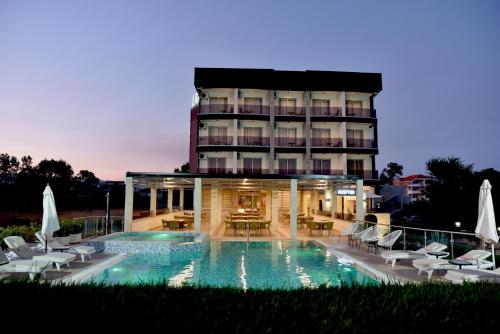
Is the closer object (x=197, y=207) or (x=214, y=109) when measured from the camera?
(x=197, y=207)

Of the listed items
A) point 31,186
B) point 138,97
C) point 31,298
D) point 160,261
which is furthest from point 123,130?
point 31,298

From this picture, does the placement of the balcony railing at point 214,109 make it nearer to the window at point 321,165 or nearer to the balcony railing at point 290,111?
the balcony railing at point 290,111

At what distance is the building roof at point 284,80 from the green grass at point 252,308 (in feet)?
91.6

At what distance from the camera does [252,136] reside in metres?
30.5

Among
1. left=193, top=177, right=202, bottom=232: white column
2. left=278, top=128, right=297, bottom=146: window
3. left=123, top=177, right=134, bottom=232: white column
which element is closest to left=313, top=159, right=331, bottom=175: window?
left=278, top=128, right=297, bottom=146: window

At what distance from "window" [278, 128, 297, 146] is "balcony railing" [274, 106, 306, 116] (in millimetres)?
1418

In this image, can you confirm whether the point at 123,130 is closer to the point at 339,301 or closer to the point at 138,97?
the point at 138,97

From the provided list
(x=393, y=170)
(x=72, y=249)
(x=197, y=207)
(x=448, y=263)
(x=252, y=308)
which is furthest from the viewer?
(x=393, y=170)

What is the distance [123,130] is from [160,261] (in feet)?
102

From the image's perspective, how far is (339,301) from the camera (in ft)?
10.8

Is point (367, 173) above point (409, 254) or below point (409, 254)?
above

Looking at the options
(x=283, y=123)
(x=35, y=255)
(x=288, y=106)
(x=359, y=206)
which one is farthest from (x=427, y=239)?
(x=288, y=106)

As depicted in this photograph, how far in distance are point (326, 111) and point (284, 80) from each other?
16.3ft

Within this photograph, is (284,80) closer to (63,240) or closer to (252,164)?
(252,164)
